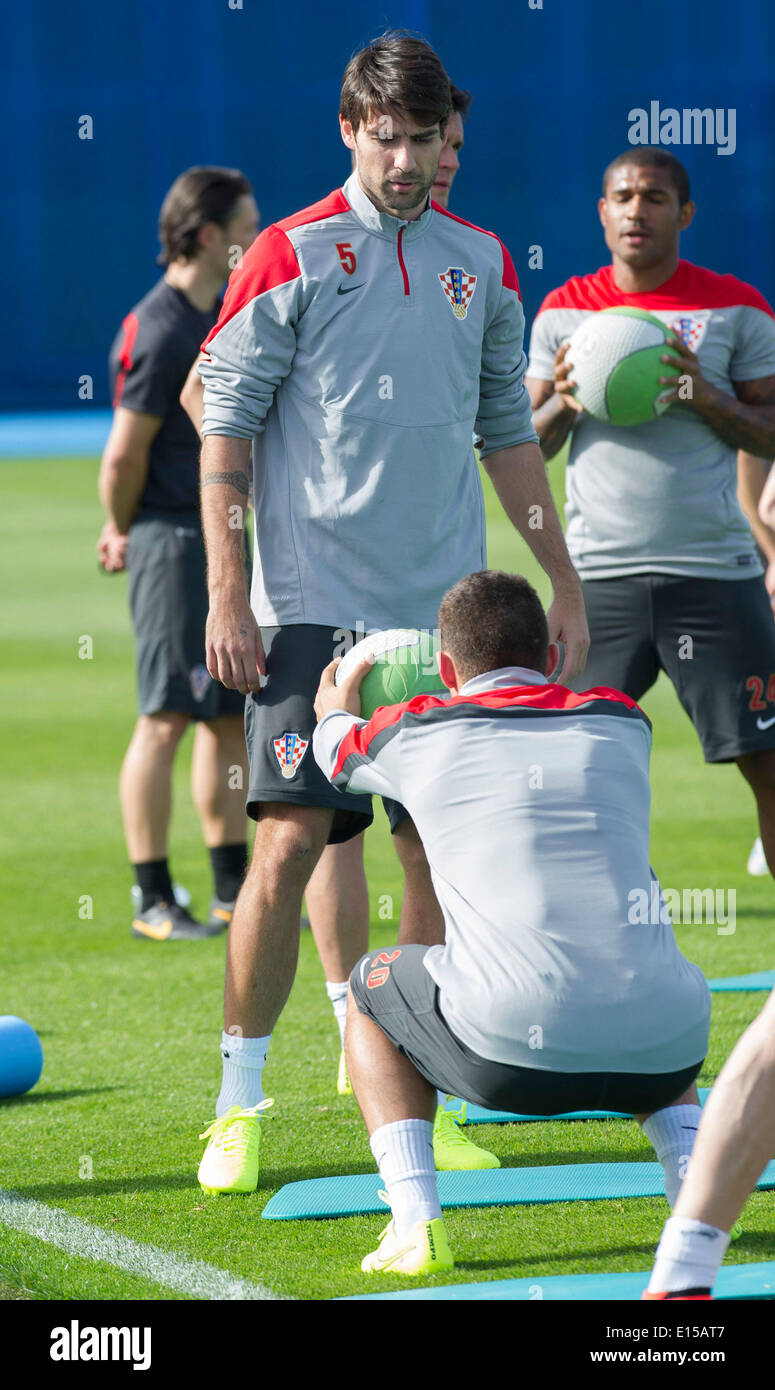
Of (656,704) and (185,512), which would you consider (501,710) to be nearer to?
(185,512)

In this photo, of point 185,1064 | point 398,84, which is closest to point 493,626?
point 398,84

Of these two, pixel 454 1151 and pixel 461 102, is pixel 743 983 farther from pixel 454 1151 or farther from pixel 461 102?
pixel 461 102

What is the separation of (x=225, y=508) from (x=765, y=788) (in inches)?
94.3

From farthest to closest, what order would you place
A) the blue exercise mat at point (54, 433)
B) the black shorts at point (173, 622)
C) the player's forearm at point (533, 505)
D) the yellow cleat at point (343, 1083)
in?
the blue exercise mat at point (54, 433) < the black shorts at point (173, 622) < the yellow cleat at point (343, 1083) < the player's forearm at point (533, 505)

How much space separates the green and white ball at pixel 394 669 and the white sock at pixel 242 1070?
92 centimetres

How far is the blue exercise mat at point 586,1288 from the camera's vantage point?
3191 millimetres

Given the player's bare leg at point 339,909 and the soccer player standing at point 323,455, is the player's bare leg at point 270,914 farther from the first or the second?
the player's bare leg at point 339,909

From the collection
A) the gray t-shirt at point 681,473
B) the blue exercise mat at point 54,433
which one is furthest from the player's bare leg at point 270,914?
the blue exercise mat at point 54,433

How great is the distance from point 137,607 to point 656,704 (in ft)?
20.9

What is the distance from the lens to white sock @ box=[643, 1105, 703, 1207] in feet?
11.2

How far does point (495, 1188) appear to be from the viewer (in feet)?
13.3

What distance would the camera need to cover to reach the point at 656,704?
13.3 m

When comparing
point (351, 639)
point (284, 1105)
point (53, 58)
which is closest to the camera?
point (351, 639)
